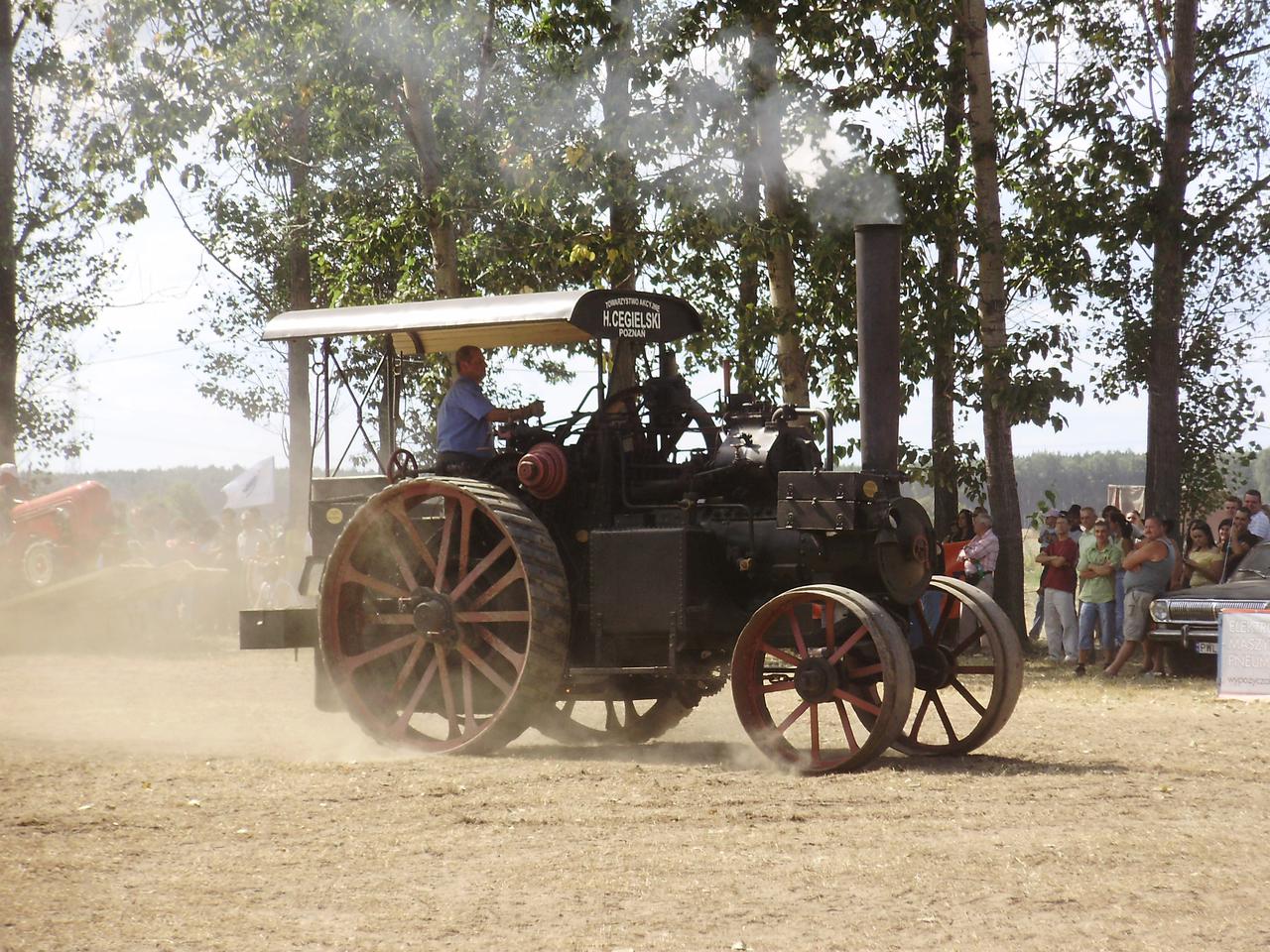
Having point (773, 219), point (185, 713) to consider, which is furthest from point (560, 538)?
point (773, 219)

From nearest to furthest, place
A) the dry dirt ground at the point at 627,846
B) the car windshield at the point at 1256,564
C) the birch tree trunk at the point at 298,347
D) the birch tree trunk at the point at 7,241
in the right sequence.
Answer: the dry dirt ground at the point at 627,846 → the car windshield at the point at 1256,564 → the birch tree trunk at the point at 7,241 → the birch tree trunk at the point at 298,347

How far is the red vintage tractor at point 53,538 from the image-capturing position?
70.3 feet

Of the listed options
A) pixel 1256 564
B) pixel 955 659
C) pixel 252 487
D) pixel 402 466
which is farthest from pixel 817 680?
pixel 252 487

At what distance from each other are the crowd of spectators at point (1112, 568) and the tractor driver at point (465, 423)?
743cm

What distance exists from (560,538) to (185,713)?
13.2 ft

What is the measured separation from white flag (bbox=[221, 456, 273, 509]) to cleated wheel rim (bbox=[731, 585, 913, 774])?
61.7ft

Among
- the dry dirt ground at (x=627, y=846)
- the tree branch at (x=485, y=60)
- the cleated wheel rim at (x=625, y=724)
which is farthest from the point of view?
the tree branch at (x=485, y=60)

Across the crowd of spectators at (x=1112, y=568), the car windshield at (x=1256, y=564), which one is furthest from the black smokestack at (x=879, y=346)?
the car windshield at (x=1256, y=564)

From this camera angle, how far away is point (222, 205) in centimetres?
2725

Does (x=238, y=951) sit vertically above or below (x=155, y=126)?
below

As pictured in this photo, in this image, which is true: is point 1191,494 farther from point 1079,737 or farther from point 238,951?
point 238,951

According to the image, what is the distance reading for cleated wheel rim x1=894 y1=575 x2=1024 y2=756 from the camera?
8148 millimetres

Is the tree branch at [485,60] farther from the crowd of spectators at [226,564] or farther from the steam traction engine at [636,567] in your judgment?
→ the steam traction engine at [636,567]

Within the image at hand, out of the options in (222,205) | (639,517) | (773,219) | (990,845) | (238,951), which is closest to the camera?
(238,951)
